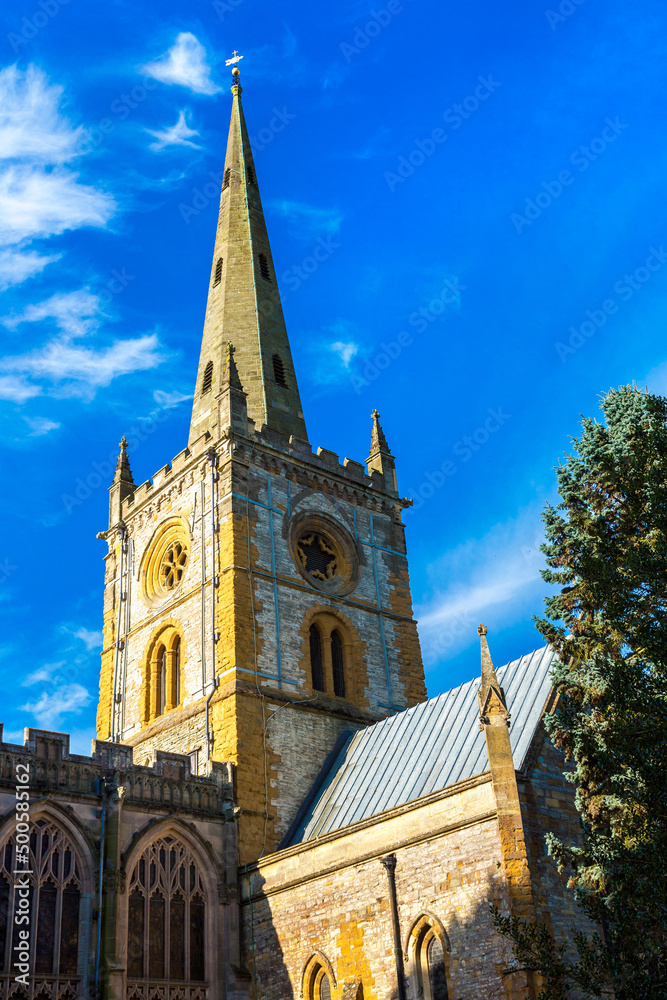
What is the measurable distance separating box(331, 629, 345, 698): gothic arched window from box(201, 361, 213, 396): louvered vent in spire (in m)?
10.0

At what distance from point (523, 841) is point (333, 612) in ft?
42.4

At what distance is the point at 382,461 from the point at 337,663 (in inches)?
326

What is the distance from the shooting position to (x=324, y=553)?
3231 centimetres

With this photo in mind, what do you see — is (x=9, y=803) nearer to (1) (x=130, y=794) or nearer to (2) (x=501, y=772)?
(1) (x=130, y=794)

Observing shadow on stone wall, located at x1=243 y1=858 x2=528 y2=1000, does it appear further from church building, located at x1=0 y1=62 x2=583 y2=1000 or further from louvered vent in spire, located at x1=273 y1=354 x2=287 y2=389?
louvered vent in spire, located at x1=273 y1=354 x2=287 y2=389

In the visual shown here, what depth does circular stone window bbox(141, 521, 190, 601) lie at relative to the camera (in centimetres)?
3166

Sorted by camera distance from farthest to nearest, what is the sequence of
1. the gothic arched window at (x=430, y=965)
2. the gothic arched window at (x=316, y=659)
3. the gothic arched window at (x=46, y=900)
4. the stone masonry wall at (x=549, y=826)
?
1. the gothic arched window at (x=316, y=659)
2. the gothic arched window at (x=46, y=900)
3. the gothic arched window at (x=430, y=965)
4. the stone masonry wall at (x=549, y=826)

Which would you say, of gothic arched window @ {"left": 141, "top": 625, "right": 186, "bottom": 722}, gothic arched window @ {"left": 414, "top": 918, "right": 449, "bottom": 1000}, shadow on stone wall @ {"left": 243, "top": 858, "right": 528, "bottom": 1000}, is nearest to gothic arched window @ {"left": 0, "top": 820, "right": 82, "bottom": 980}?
shadow on stone wall @ {"left": 243, "top": 858, "right": 528, "bottom": 1000}

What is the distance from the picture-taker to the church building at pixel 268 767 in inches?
784

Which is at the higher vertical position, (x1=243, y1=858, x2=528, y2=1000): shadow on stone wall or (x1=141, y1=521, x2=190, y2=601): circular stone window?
(x1=141, y1=521, x2=190, y2=601): circular stone window

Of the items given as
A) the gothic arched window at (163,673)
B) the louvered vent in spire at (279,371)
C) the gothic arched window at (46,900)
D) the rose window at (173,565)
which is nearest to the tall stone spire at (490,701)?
the gothic arched window at (46,900)

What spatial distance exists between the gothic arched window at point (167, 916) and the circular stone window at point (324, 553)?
32.2 feet

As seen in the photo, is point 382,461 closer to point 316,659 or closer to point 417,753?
point 316,659

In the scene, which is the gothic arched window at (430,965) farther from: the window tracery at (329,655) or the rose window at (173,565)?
the rose window at (173,565)
